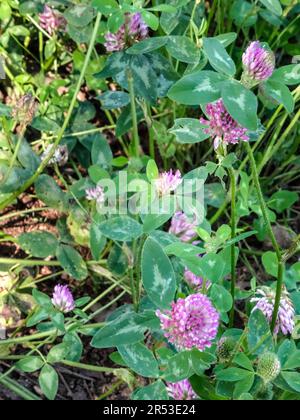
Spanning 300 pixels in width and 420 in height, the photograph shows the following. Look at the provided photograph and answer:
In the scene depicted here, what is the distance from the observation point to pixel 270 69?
0.97 m

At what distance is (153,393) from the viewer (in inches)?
43.1

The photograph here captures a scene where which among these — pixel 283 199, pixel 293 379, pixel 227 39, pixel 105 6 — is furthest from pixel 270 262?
pixel 105 6

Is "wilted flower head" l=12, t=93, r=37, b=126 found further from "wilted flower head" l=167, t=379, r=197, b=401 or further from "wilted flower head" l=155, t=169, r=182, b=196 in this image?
"wilted flower head" l=167, t=379, r=197, b=401

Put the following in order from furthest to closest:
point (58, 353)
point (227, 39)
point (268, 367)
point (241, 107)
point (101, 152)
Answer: point (101, 152)
point (58, 353)
point (227, 39)
point (268, 367)
point (241, 107)

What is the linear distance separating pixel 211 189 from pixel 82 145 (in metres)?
0.38

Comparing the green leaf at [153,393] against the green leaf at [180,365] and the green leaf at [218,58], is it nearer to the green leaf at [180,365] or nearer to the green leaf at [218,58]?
the green leaf at [180,365]

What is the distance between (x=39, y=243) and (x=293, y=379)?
664 millimetres

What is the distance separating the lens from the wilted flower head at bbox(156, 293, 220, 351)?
1.01 m

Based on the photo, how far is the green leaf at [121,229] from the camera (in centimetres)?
109

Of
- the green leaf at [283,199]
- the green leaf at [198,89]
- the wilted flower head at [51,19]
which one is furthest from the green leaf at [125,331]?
the wilted flower head at [51,19]

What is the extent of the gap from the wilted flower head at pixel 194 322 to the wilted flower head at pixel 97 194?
479mm

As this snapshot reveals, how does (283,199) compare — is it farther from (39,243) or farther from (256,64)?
(256,64)

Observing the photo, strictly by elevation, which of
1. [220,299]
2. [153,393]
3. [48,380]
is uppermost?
[220,299]
